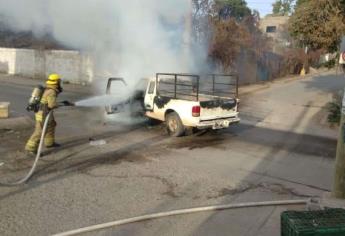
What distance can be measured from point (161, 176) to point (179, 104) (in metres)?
4.06

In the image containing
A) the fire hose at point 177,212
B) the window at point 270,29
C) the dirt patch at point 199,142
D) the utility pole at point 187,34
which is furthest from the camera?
the window at point 270,29

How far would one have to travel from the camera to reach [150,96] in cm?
1269

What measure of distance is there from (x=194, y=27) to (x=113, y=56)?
13.6 feet

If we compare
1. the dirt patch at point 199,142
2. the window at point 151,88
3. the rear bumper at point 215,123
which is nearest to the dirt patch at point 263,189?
the dirt patch at point 199,142

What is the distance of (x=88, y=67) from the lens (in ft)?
85.3

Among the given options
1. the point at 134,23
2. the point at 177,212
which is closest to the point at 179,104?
the point at 134,23

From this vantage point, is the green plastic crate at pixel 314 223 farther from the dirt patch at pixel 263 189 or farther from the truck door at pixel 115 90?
the truck door at pixel 115 90

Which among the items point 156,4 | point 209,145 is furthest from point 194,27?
point 209,145

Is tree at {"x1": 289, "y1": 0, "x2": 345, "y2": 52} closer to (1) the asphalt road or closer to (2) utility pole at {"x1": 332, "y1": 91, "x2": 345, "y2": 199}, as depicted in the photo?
(1) the asphalt road

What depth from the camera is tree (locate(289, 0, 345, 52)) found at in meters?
13.2

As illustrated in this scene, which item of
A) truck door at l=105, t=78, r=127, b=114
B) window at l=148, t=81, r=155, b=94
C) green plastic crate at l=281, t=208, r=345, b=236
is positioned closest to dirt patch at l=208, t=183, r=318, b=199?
green plastic crate at l=281, t=208, r=345, b=236

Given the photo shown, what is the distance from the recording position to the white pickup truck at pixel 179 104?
11641 mm

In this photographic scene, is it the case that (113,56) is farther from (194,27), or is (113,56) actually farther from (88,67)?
(88,67)

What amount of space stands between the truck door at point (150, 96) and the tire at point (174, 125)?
0.77 m
